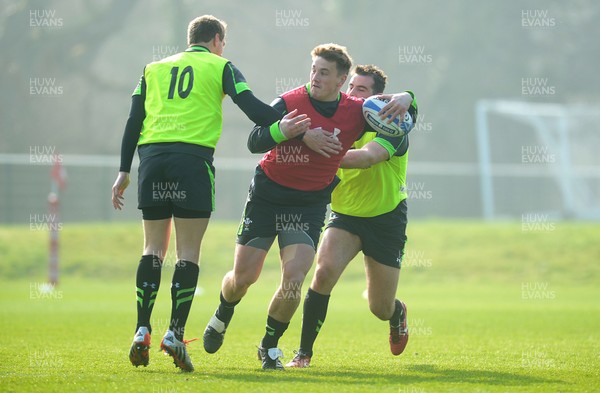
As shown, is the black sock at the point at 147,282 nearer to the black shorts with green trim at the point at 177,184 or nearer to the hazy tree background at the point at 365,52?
the black shorts with green trim at the point at 177,184

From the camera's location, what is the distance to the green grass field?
6.37m

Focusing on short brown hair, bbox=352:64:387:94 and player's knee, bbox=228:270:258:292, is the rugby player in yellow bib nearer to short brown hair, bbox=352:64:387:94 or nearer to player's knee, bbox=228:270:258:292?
short brown hair, bbox=352:64:387:94

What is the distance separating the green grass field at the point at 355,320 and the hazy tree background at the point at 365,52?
18.0 meters

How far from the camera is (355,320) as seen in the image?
1247 cm

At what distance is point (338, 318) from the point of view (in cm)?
1272

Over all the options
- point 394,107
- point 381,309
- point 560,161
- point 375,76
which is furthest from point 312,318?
point 560,161

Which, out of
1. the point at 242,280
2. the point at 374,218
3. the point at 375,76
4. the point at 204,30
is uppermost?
the point at 204,30

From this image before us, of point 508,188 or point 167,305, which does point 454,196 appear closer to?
point 508,188

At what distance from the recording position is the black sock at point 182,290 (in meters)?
6.64

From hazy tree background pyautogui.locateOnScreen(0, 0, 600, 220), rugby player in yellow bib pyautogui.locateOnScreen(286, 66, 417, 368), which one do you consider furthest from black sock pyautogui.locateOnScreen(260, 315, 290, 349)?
hazy tree background pyautogui.locateOnScreen(0, 0, 600, 220)

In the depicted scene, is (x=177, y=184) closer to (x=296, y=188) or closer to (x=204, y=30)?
(x=296, y=188)

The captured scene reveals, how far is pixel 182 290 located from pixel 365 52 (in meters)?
38.9

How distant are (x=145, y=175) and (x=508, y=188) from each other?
2804 centimetres

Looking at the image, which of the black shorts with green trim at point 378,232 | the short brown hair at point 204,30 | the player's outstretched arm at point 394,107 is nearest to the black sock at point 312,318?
the black shorts with green trim at point 378,232
